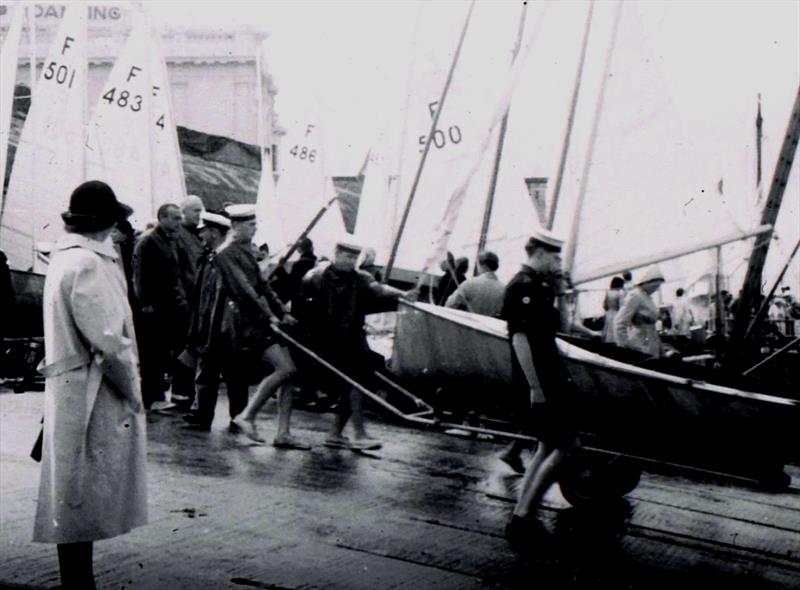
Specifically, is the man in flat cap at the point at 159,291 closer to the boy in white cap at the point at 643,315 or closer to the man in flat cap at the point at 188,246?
the man in flat cap at the point at 188,246

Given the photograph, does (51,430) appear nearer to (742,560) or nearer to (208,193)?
(742,560)

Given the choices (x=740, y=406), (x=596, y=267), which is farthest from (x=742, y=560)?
(x=596, y=267)

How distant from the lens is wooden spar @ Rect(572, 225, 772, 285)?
774 cm

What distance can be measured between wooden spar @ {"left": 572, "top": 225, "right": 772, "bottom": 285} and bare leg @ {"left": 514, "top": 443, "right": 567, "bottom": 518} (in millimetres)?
2064

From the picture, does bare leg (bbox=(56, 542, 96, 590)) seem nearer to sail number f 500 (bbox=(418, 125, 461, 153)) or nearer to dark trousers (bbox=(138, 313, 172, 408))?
dark trousers (bbox=(138, 313, 172, 408))

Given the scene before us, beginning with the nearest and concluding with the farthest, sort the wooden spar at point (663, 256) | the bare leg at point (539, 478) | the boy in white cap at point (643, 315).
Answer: the bare leg at point (539, 478) → the wooden spar at point (663, 256) → the boy in white cap at point (643, 315)

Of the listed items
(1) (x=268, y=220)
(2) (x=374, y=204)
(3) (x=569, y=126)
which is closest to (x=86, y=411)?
(3) (x=569, y=126)

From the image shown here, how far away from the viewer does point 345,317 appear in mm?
9281

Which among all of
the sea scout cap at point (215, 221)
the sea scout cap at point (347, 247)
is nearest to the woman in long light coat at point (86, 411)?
the sea scout cap at point (347, 247)

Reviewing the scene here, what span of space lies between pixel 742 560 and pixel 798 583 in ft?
1.54

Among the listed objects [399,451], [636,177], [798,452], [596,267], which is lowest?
[399,451]

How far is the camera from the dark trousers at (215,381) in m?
9.54

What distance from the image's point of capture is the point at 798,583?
19.0 ft

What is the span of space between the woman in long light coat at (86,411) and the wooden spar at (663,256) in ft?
14.0
